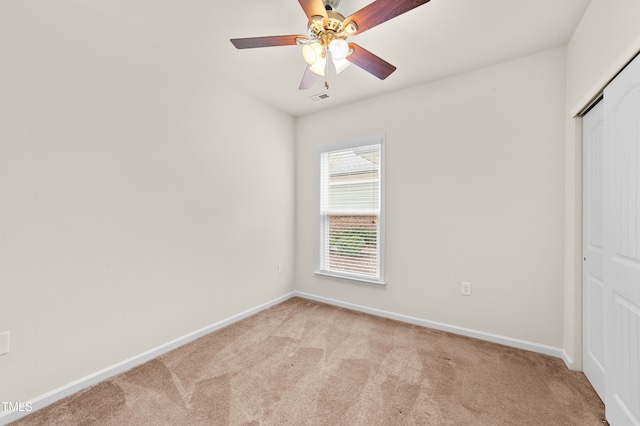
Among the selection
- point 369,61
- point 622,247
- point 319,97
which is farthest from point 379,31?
point 622,247

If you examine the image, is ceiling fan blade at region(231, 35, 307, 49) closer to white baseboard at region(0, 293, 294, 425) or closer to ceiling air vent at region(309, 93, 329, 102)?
ceiling air vent at region(309, 93, 329, 102)

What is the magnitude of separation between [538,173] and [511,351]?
1614 millimetres

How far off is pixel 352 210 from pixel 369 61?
192 centimetres

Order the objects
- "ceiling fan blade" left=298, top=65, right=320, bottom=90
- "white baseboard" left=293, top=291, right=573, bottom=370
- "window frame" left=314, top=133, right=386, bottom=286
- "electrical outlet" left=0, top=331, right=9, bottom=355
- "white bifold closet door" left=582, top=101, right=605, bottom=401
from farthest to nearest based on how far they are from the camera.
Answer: "window frame" left=314, top=133, right=386, bottom=286, "white baseboard" left=293, top=291, right=573, bottom=370, "ceiling fan blade" left=298, top=65, right=320, bottom=90, "white bifold closet door" left=582, top=101, right=605, bottom=401, "electrical outlet" left=0, top=331, right=9, bottom=355

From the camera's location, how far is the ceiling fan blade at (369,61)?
1.74 m

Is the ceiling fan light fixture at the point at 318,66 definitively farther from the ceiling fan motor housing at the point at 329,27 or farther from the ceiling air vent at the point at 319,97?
→ the ceiling air vent at the point at 319,97

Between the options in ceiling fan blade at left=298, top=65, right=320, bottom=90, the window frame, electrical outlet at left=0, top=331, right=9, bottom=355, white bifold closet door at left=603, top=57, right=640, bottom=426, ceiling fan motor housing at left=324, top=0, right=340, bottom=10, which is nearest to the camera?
white bifold closet door at left=603, top=57, right=640, bottom=426

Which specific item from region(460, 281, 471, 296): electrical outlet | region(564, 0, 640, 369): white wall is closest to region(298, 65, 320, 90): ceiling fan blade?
region(564, 0, 640, 369): white wall

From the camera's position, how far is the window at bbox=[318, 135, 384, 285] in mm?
3232

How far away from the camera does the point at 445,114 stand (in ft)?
9.06

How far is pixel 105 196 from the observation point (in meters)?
1.97

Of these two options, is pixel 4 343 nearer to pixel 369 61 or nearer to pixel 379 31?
pixel 369 61

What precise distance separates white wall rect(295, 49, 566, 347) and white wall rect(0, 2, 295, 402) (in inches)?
68.9

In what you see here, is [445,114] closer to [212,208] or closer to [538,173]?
[538,173]
